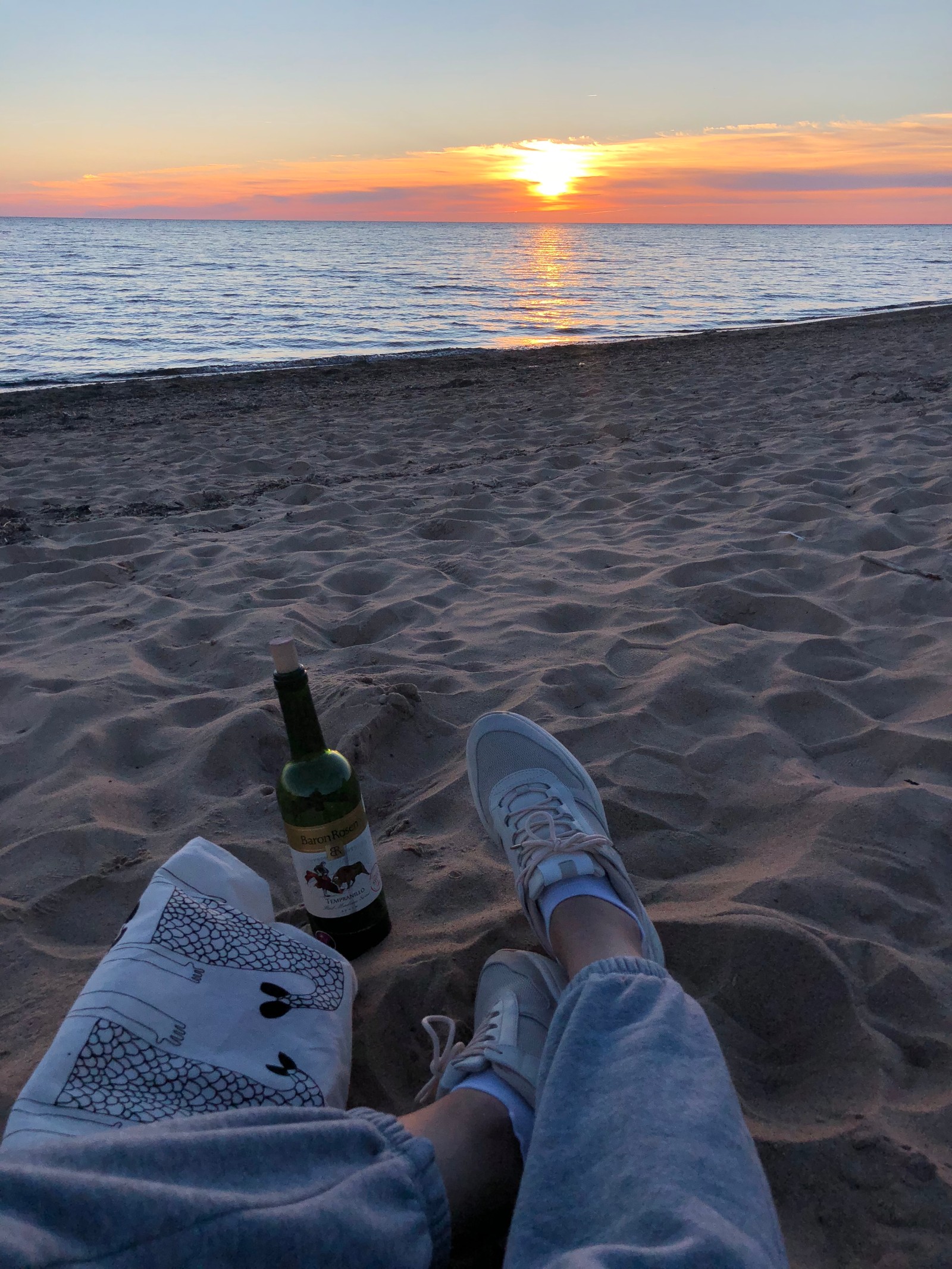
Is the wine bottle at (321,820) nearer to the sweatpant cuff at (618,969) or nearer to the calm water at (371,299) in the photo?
the sweatpant cuff at (618,969)

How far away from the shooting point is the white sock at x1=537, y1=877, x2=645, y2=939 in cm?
150

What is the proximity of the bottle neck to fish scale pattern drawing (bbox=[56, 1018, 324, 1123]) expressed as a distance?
493 mm

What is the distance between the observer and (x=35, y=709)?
2436 millimetres

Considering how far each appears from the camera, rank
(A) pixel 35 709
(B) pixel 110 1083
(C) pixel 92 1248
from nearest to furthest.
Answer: (C) pixel 92 1248 → (B) pixel 110 1083 → (A) pixel 35 709

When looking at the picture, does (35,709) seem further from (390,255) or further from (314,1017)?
(390,255)

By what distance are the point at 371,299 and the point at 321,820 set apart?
19.9 meters

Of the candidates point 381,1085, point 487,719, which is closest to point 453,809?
point 487,719

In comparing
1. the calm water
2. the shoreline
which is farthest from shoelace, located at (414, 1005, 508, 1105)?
the calm water

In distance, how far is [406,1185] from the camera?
918mm

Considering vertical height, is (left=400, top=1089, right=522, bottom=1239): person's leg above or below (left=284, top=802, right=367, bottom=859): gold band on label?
below

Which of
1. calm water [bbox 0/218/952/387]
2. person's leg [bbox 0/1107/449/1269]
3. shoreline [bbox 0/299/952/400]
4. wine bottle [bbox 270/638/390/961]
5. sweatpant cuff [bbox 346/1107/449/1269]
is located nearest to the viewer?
person's leg [bbox 0/1107/449/1269]

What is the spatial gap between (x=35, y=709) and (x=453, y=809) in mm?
1378

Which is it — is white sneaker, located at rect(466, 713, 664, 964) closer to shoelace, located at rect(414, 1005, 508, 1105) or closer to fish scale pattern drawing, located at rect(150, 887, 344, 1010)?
shoelace, located at rect(414, 1005, 508, 1105)

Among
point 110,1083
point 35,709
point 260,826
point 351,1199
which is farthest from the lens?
point 35,709
